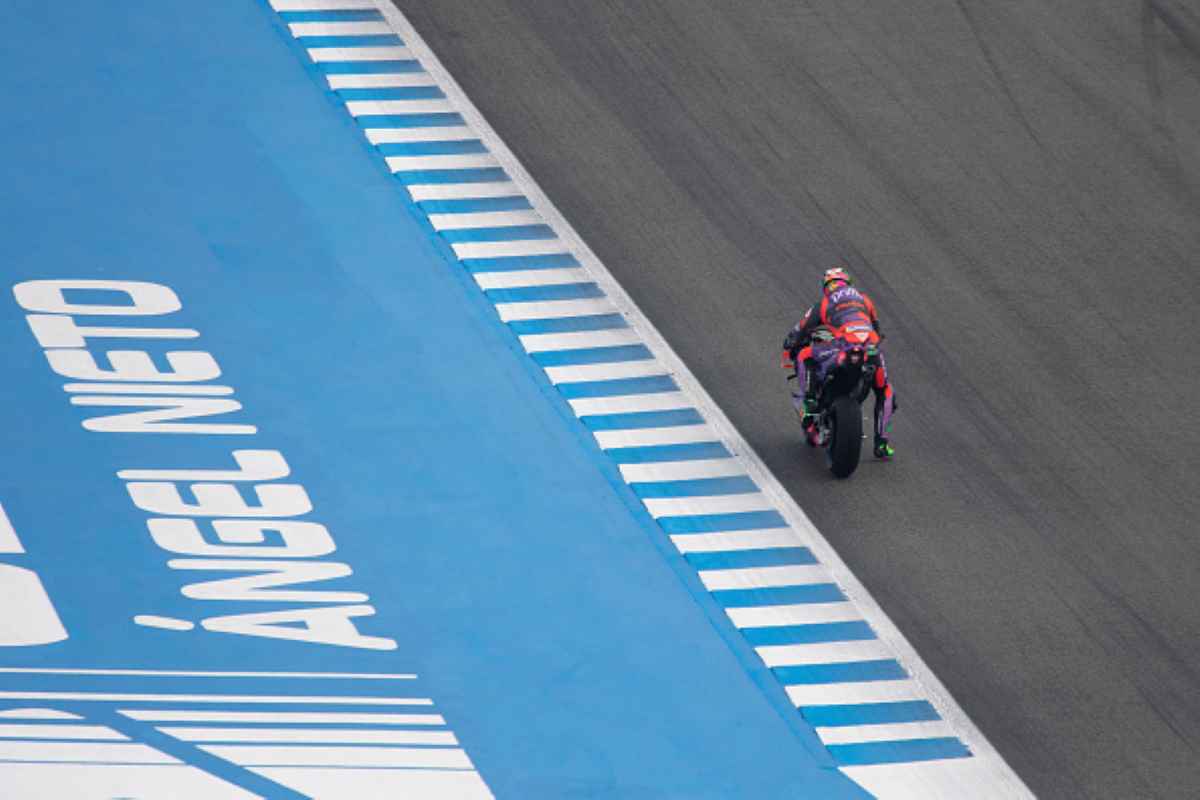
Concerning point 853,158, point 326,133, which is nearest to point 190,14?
point 326,133

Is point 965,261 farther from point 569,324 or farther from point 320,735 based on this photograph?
point 320,735

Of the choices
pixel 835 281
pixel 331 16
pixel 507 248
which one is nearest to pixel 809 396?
pixel 835 281

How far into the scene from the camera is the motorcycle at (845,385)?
47.1 ft

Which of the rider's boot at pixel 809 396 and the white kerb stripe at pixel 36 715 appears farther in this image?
the rider's boot at pixel 809 396

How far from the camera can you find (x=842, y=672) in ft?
42.1

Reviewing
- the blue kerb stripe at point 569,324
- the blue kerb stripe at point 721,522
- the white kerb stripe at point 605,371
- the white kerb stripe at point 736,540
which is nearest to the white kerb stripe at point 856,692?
the white kerb stripe at point 736,540

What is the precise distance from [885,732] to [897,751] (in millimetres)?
210

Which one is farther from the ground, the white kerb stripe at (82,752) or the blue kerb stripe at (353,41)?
the blue kerb stripe at (353,41)

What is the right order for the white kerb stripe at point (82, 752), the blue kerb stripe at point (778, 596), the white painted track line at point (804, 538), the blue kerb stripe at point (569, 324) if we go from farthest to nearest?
the blue kerb stripe at point (569, 324) → the blue kerb stripe at point (778, 596) → the white painted track line at point (804, 538) → the white kerb stripe at point (82, 752)

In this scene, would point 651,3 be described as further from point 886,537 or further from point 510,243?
point 886,537

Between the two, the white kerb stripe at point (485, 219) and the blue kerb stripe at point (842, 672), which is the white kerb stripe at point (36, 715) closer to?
the blue kerb stripe at point (842, 672)

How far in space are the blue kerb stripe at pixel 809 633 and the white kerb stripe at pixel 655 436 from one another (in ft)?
7.91

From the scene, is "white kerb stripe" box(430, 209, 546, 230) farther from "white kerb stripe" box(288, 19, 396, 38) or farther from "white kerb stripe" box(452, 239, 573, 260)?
"white kerb stripe" box(288, 19, 396, 38)

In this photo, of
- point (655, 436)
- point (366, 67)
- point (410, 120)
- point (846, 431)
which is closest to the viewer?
point (846, 431)
